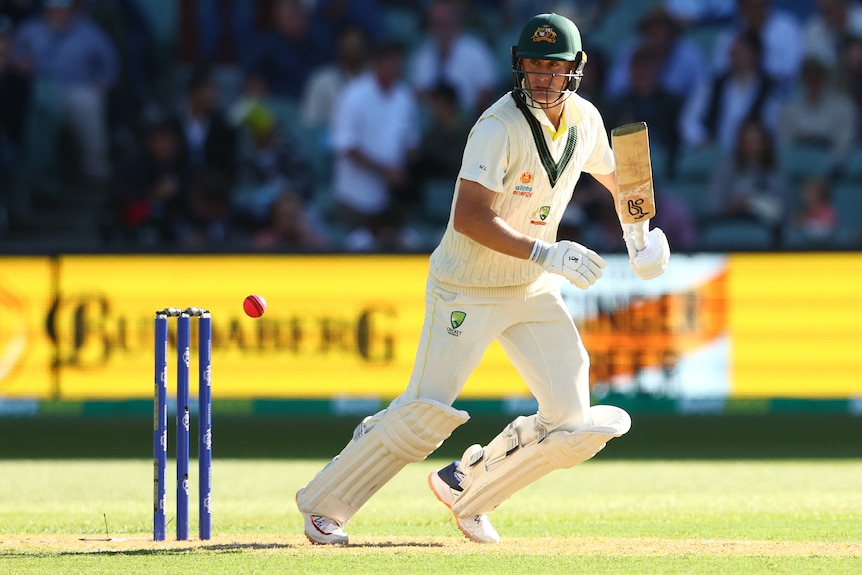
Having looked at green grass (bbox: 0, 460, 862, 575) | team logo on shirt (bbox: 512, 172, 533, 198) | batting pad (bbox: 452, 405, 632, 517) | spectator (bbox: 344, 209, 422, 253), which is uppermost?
team logo on shirt (bbox: 512, 172, 533, 198)

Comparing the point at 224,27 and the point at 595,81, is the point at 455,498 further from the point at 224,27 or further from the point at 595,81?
the point at 224,27

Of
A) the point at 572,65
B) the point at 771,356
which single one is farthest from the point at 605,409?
the point at 771,356

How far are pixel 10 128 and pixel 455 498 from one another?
7996 mm

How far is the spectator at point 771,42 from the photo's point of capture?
12781mm

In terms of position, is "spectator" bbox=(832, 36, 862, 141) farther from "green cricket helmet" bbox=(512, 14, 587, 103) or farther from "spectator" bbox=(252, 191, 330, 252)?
"green cricket helmet" bbox=(512, 14, 587, 103)

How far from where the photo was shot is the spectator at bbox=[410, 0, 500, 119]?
12727 mm

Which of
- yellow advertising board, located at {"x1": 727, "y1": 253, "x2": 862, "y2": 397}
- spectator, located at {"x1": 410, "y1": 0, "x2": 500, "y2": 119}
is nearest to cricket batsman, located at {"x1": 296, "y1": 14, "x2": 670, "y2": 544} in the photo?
yellow advertising board, located at {"x1": 727, "y1": 253, "x2": 862, "y2": 397}

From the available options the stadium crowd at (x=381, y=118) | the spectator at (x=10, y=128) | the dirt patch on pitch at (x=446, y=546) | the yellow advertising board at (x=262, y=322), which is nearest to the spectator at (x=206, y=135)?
the stadium crowd at (x=381, y=118)

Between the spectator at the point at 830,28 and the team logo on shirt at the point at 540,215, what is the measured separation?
25.9 feet

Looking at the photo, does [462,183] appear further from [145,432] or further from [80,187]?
[80,187]

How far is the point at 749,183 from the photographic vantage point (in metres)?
11.8

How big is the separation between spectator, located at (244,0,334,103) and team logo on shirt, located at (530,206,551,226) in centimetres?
788

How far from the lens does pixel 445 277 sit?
566cm

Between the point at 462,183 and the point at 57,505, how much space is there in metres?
3.07
